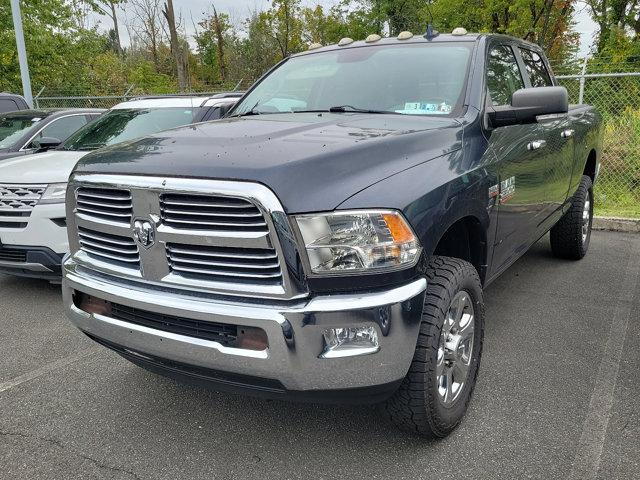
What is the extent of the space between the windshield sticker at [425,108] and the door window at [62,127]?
211 inches

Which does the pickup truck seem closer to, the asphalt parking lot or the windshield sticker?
the windshield sticker

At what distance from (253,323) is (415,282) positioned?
63 cm

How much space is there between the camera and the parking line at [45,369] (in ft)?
10.9

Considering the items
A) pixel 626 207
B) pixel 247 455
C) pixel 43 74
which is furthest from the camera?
pixel 43 74

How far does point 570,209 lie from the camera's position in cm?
522

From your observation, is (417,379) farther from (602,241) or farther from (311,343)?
(602,241)

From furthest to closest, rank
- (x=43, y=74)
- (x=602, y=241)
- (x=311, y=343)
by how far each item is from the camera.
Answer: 1. (x=43, y=74)
2. (x=602, y=241)
3. (x=311, y=343)

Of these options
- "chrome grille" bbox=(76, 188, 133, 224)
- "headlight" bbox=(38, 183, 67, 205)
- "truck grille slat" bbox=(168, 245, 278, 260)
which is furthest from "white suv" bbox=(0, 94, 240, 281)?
"truck grille slat" bbox=(168, 245, 278, 260)

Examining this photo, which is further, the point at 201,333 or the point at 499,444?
the point at 499,444

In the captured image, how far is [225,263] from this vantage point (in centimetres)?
215

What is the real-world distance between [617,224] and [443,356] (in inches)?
217

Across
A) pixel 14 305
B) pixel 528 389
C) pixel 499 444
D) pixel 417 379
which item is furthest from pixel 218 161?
pixel 14 305

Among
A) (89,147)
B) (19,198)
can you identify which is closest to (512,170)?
(19,198)

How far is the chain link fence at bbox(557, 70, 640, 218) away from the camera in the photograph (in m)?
8.06
